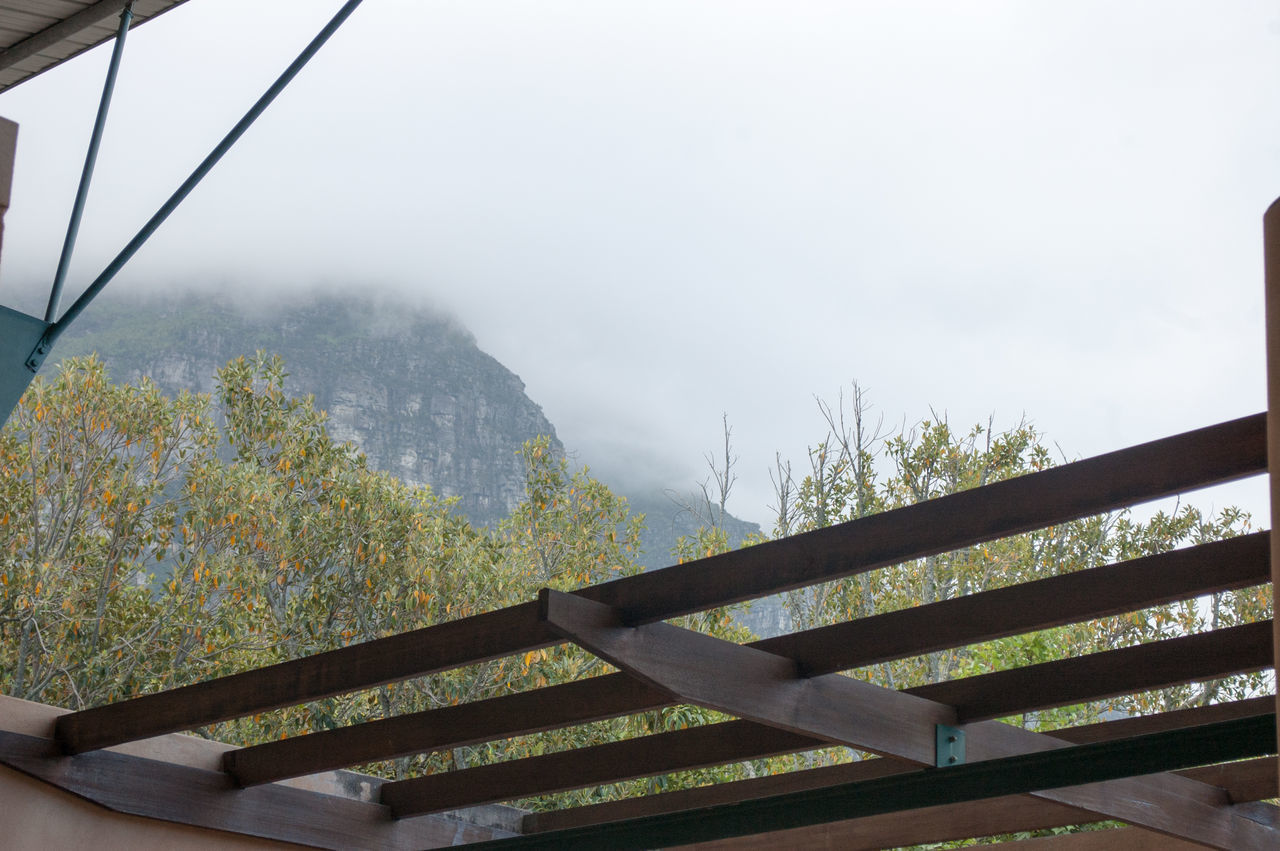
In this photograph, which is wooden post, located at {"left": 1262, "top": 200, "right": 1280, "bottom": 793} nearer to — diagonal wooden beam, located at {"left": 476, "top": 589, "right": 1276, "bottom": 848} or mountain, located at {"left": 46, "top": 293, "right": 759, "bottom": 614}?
diagonal wooden beam, located at {"left": 476, "top": 589, "right": 1276, "bottom": 848}

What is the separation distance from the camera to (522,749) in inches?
448

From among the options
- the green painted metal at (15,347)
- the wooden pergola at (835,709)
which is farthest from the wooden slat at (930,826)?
the green painted metal at (15,347)

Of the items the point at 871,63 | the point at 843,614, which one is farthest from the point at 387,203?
the point at 843,614

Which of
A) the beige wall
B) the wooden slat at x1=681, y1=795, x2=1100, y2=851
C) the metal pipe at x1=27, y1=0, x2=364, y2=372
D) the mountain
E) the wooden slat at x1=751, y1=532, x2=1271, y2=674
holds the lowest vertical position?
the beige wall

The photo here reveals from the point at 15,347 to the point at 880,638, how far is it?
2067 mm

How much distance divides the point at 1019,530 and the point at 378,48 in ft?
260

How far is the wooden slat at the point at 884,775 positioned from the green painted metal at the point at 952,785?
12 centimetres

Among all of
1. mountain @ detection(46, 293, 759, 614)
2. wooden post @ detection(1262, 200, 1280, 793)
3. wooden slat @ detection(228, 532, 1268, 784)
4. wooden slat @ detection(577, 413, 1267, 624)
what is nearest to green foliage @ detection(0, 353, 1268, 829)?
wooden slat @ detection(228, 532, 1268, 784)

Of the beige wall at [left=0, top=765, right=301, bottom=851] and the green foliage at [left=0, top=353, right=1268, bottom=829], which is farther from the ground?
the green foliage at [left=0, top=353, right=1268, bottom=829]

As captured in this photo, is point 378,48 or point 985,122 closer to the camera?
point 985,122

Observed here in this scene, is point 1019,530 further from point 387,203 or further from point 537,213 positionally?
point 387,203

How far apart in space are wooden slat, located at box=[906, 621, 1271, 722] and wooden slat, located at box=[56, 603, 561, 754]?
912mm

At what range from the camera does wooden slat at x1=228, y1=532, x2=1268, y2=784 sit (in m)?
2.15

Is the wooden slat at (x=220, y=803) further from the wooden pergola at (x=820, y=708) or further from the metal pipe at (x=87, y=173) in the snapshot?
the metal pipe at (x=87, y=173)
